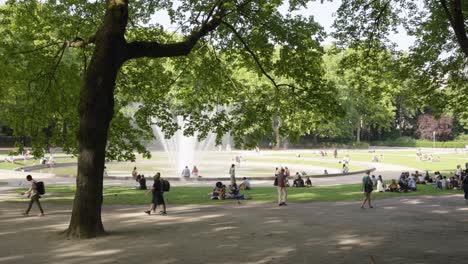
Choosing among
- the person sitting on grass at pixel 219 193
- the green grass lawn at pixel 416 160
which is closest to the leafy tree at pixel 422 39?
the person sitting on grass at pixel 219 193

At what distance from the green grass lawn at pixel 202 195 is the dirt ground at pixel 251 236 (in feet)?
8.39

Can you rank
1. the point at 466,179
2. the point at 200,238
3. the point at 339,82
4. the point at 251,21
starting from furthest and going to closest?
the point at 339,82 < the point at 466,179 < the point at 251,21 < the point at 200,238

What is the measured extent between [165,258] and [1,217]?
9.91m

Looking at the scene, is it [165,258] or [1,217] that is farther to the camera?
[1,217]

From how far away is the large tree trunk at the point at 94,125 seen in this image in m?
13.1

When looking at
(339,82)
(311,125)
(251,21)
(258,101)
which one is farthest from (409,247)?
(339,82)

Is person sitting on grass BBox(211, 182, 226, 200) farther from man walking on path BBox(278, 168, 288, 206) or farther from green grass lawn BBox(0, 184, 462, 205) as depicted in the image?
man walking on path BBox(278, 168, 288, 206)

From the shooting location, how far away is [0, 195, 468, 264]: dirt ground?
10.9 m

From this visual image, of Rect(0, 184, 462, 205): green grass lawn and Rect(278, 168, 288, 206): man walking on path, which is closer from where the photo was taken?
Rect(278, 168, 288, 206): man walking on path

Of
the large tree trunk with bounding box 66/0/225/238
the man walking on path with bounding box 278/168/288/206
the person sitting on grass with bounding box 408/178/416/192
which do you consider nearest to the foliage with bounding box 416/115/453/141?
the person sitting on grass with bounding box 408/178/416/192

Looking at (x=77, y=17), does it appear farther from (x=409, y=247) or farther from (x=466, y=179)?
(x=466, y=179)

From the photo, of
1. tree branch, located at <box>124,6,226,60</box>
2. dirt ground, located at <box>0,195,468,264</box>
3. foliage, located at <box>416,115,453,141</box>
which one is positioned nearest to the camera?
dirt ground, located at <box>0,195,468,264</box>

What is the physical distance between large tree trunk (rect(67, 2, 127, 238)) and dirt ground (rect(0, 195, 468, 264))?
74cm

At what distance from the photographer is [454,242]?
12.7 m
